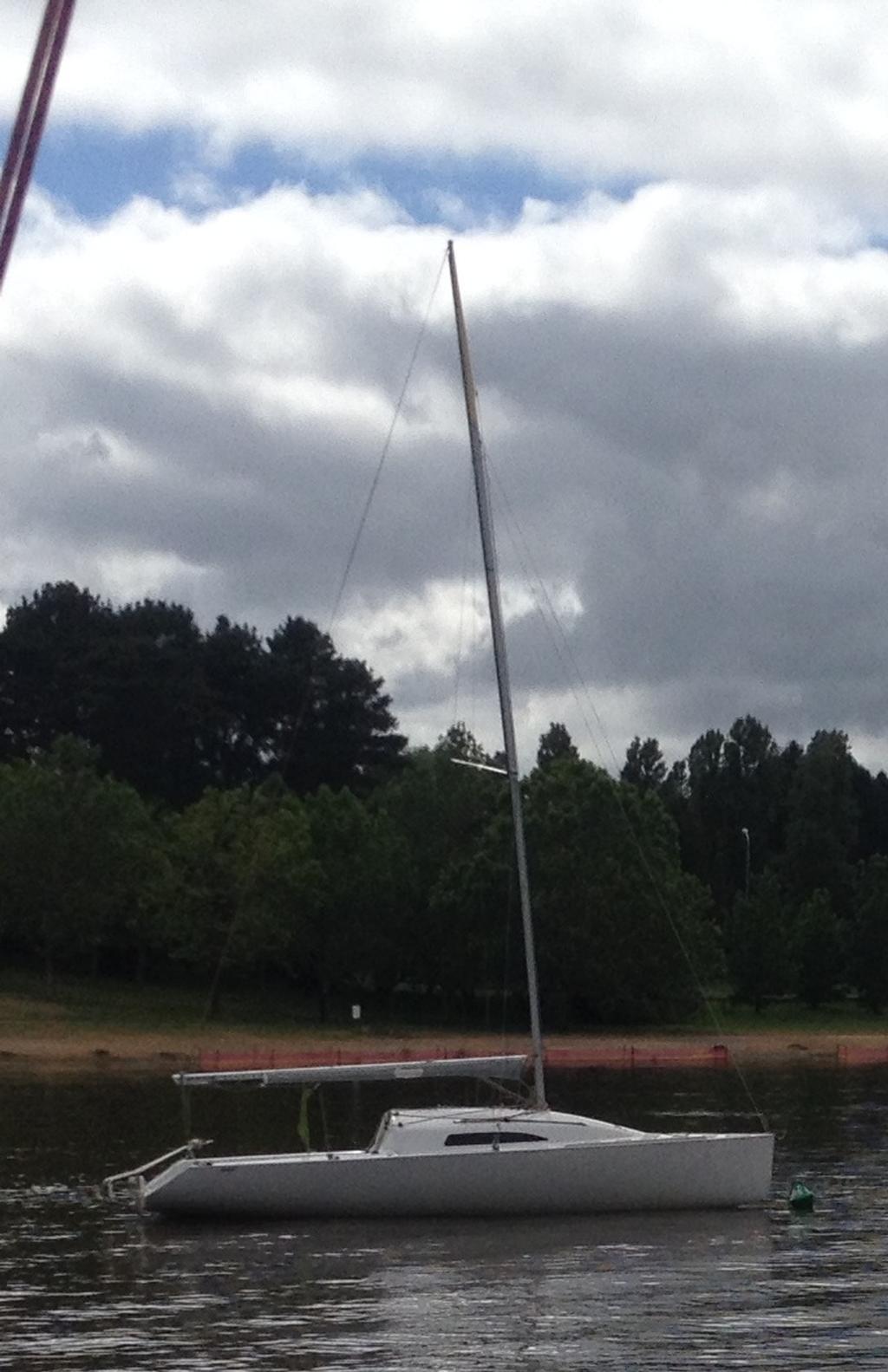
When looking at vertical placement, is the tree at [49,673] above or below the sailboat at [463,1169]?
above

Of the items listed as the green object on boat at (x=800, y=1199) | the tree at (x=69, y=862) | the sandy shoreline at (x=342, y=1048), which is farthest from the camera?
the tree at (x=69, y=862)

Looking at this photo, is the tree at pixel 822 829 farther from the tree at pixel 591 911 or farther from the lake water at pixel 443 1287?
the lake water at pixel 443 1287

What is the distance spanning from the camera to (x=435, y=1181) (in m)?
43.8

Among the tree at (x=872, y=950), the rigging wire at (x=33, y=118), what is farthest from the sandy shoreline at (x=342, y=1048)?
the rigging wire at (x=33, y=118)

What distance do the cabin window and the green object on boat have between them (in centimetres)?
620

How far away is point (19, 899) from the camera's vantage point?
114375mm

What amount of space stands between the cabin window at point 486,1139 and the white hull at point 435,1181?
0.17 meters

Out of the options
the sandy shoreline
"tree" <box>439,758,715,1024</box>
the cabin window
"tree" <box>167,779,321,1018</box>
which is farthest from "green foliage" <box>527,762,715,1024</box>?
the cabin window

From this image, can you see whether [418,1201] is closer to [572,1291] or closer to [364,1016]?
[572,1291]

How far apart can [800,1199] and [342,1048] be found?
5110 centimetres

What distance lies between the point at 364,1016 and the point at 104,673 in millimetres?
57444

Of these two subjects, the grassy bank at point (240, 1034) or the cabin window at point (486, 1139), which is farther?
the grassy bank at point (240, 1034)

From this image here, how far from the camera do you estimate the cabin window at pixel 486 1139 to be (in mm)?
43688

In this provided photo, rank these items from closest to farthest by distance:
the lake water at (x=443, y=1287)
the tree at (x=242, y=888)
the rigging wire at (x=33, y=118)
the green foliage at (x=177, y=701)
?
the rigging wire at (x=33, y=118), the lake water at (x=443, y=1287), the tree at (x=242, y=888), the green foliage at (x=177, y=701)
